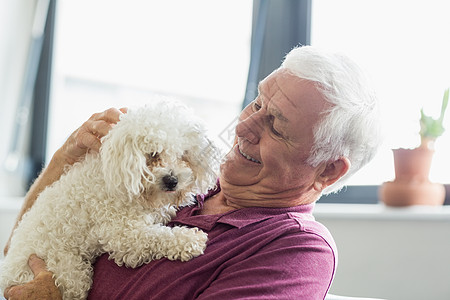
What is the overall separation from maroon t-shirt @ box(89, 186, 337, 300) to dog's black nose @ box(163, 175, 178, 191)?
0.12 metres

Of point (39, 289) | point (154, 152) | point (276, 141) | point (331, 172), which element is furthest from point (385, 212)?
point (39, 289)

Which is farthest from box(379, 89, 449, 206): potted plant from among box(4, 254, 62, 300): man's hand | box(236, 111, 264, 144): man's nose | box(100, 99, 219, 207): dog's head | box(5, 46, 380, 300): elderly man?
box(4, 254, 62, 300): man's hand

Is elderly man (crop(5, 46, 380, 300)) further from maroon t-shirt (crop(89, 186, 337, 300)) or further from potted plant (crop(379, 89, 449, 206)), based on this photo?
potted plant (crop(379, 89, 449, 206))

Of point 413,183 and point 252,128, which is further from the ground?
point 252,128

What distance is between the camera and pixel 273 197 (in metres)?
1.37

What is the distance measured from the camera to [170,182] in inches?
48.2

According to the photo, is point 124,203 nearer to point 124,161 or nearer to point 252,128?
point 124,161

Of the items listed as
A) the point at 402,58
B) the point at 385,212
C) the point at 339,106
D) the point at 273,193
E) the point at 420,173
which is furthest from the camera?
the point at 402,58

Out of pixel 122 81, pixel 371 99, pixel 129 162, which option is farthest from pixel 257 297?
pixel 122 81

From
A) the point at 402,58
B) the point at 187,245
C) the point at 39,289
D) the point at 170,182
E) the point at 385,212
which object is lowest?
the point at 385,212

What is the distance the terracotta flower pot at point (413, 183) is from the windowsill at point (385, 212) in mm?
35

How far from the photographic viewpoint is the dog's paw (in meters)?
1.17

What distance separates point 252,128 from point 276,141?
0.07 meters

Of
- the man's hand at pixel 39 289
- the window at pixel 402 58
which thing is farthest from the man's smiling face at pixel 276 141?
the window at pixel 402 58
